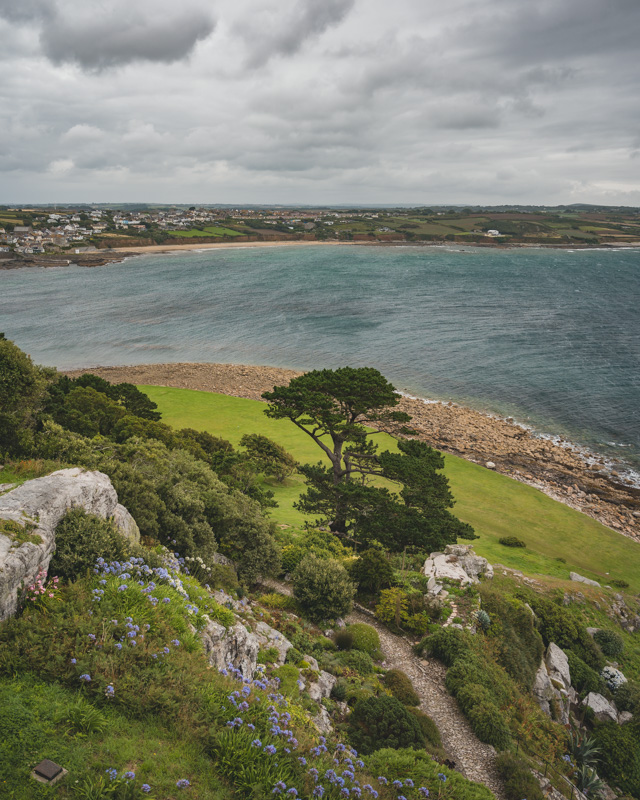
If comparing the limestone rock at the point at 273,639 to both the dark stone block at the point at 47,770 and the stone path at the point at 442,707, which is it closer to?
the stone path at the point at 442,707

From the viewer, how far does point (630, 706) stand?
17.8m

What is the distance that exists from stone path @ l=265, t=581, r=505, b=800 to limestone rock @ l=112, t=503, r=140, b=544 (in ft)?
22.5

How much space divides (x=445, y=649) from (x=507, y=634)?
321 centimetres

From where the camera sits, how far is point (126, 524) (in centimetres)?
1197

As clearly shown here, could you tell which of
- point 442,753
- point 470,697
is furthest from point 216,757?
point 470,697

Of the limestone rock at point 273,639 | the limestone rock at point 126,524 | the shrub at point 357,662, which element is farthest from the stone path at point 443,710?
Answer: the limestone rock at point 126,524

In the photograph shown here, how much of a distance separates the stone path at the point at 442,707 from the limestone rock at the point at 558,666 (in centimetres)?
530

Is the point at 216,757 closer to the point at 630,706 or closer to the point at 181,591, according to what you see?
Result: the point at 181,591

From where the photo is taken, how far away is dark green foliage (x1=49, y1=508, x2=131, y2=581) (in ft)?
30.7

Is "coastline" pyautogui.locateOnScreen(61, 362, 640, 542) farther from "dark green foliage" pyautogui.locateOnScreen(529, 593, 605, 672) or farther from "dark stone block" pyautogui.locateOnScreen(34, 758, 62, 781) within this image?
"dark stone block" pyautogui.locateOnScreen(34, 758, 62, 781)

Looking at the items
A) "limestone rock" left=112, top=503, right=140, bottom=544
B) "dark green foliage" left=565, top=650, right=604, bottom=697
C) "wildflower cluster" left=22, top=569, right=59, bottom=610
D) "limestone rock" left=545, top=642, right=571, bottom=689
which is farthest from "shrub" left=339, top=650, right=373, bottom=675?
"dark green foliage" left=565, top=650, right=604, bottom=697

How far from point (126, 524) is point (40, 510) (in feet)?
8.47

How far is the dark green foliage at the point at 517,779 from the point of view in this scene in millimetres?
10797

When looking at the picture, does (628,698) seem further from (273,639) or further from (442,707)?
(273,639)
